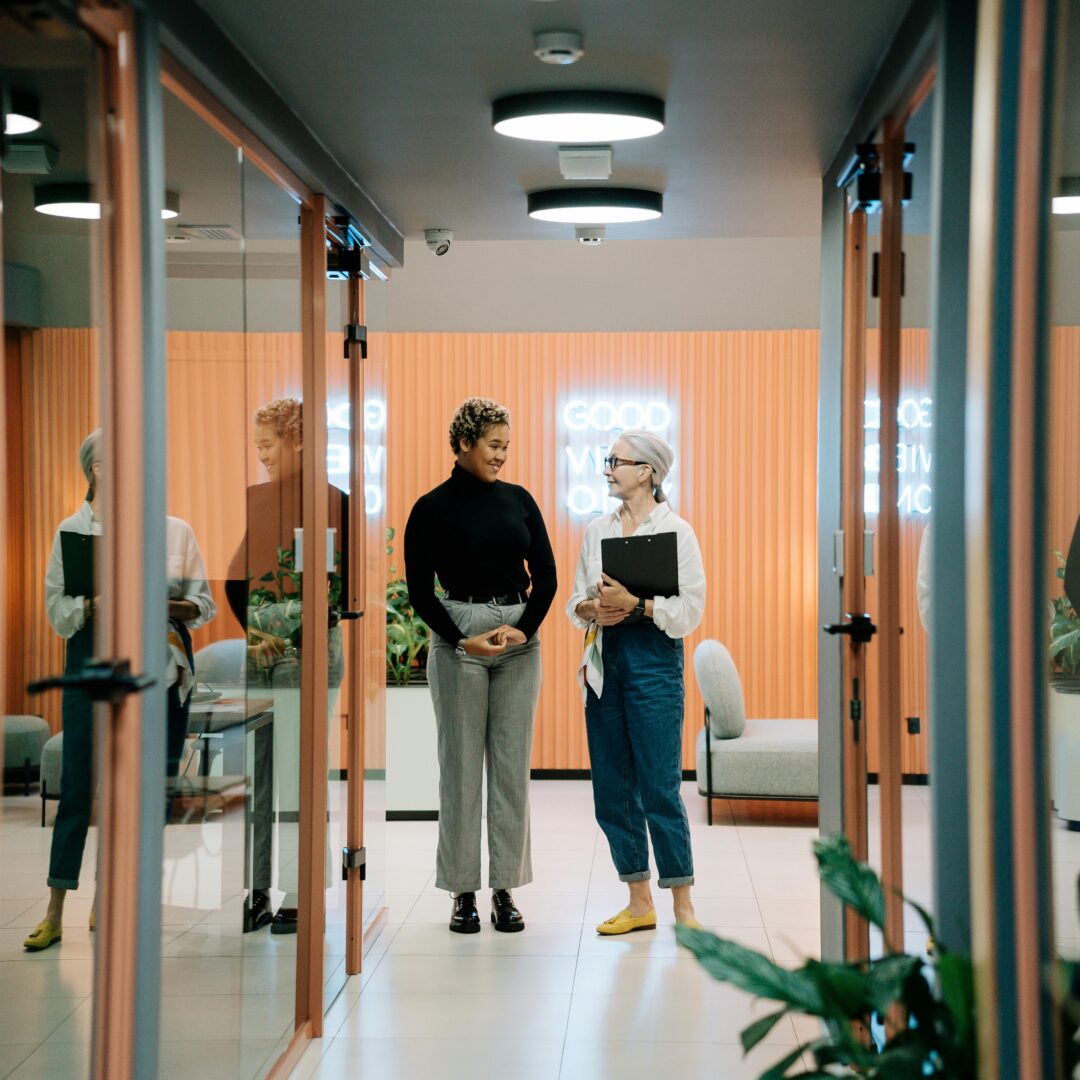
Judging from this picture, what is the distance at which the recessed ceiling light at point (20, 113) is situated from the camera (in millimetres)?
2074

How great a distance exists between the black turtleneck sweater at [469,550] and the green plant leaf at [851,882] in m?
2.70

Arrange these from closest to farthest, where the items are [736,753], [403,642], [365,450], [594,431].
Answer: [365,450] < [736,753] < [403,642] < [594,431]

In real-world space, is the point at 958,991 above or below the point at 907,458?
below

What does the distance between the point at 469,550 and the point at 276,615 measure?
1464mm

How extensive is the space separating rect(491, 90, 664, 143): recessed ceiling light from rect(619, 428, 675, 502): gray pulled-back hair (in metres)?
1.43

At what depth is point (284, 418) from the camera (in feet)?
12.1

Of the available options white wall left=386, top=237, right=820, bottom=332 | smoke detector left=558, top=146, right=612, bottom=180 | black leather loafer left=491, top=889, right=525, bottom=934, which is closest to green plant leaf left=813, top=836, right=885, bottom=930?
smoke detector left=558, top=146, right=612, bottom=180

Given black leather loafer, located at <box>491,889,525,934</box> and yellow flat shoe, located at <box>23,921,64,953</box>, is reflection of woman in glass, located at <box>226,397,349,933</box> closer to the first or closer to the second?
yellow flat shoe, located at <box>23,921,64,953</box>

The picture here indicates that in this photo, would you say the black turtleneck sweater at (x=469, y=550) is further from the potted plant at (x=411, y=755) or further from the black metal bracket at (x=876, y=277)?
the potted plant at (x=411, y=755)

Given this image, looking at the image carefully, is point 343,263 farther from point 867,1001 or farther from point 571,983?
point 867,1001

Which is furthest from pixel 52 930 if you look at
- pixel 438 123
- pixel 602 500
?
pixel 602 500

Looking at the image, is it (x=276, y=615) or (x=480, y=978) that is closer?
(x=276, y=615)

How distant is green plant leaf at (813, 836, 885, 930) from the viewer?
225cm

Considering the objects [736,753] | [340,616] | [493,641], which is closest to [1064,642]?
[340,616]
